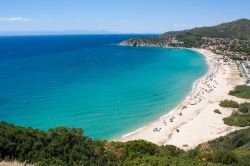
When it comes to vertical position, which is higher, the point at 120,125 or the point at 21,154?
the point at 21,154

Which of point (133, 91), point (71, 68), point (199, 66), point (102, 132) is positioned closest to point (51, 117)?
point (102, 132)

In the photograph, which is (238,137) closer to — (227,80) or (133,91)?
(133,91)

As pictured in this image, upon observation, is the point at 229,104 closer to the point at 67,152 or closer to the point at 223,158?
the point at 223,158

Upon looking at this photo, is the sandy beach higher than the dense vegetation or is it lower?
lower

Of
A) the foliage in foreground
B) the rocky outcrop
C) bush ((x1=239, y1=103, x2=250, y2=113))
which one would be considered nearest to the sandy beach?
bush ((x1=239, y1=103, x2=250, y2=113))

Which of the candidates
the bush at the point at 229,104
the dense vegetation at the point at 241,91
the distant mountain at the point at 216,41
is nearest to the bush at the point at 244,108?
the bush at the point at 229,104

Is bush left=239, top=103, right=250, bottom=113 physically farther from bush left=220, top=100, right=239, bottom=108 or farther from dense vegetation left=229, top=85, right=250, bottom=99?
dense vegetation left=229, top=85, right=250, bottom=99

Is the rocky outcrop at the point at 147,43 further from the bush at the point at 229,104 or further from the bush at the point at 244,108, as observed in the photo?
the bush at the point at 244,108

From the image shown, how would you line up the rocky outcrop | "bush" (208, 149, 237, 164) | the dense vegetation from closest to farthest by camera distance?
"bush" (208, 149, 237, 164)
the dense vegetation
the rocky outcrop
